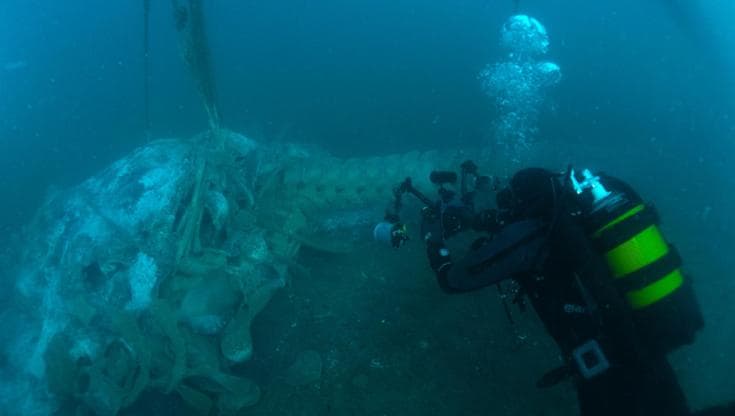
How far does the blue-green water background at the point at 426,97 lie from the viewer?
10.7 meters

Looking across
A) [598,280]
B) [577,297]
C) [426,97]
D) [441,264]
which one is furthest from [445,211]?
[426,97]

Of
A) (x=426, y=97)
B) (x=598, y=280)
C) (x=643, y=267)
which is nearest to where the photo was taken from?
(x=598, y=280)

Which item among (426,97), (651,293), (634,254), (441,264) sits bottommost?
(651,293)

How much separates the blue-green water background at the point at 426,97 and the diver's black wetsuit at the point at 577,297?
4220 mm

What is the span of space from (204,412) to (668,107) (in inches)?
831

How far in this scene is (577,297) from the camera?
9.66 ft

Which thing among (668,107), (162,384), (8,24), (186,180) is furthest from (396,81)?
(8,24)

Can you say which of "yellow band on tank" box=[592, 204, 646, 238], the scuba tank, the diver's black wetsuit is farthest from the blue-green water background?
"yellow band on tank" box=[592, 204, 646, 238]

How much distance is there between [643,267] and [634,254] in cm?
9

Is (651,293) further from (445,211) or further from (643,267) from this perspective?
(445,211)

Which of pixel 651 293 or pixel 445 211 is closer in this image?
pixel 651 293

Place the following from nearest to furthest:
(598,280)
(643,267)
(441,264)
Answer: (598,280) → (643,267) → (441,264)

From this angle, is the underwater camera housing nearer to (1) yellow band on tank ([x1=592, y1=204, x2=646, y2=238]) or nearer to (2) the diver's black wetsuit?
(2) the diver's black wetsuit

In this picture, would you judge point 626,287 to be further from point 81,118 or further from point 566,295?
point 81,118
